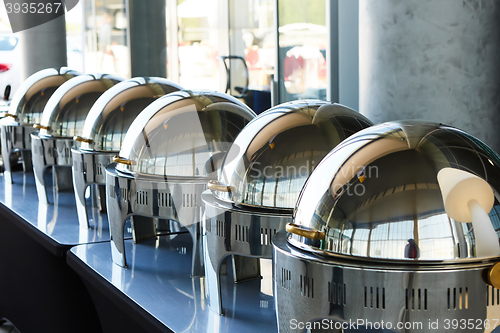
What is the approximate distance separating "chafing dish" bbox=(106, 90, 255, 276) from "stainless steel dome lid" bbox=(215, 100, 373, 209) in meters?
0.14

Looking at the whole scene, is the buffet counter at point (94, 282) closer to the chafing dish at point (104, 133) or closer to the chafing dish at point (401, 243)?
the chafing dish at point (104, 133)

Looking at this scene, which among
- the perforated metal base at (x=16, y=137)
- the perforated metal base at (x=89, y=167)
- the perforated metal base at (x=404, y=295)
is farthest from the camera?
the perforated metal base at (x=16, y=137)

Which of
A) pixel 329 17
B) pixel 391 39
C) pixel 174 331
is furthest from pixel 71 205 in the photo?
pixel 329 17

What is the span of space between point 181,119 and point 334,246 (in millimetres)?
560

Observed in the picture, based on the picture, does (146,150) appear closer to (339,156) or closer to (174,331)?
(174,331)

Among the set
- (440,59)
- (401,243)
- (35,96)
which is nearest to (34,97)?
(35,96)

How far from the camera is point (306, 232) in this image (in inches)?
26.0

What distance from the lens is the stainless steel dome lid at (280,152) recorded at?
2.80ft

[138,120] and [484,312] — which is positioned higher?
[138,120]

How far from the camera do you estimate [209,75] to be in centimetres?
675

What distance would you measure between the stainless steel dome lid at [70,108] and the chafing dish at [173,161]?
59 cm

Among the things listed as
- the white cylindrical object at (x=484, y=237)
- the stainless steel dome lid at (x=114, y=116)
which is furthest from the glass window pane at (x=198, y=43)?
the white cylindrical object at (x=484, y=237)

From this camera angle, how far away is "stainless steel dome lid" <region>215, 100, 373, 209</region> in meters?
0.85

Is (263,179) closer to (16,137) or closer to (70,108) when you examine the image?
(70,108)
